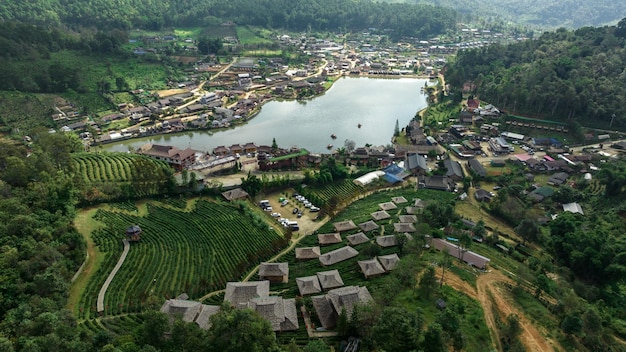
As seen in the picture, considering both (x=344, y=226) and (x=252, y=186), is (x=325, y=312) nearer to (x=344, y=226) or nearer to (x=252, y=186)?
(x=344, y=226)

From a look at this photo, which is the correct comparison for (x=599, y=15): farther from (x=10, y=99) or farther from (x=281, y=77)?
(x=10, y=99)

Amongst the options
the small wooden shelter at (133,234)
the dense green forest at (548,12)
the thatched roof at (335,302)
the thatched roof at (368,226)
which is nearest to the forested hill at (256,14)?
the dense green forest at (548,12)

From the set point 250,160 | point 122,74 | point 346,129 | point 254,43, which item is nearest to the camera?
point 250,160

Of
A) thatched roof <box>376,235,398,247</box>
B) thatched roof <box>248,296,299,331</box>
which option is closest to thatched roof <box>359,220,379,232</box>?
thatched roof <box>376,235,398,247</box>

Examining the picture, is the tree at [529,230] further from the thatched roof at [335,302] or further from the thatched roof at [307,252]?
the thatched roof at [307,252]

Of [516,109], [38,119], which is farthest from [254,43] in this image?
[516,109]

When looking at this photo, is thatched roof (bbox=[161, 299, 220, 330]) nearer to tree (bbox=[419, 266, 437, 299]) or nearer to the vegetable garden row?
the vegetable garden row
